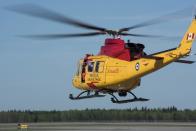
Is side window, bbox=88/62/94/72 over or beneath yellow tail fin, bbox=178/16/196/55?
beneath

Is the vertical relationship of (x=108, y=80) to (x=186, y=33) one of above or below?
below

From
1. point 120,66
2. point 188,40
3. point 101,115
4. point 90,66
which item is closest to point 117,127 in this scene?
point 90,66

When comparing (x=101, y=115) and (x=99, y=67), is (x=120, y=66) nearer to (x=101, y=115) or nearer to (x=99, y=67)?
Answer: (x=99, y=67)

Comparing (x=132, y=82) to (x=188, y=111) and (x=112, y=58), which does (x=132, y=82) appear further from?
(x=188, y=111)

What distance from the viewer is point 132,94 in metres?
48.1

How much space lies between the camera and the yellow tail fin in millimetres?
42625

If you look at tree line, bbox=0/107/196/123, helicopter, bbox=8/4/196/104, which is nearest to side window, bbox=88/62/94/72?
helicopter, bbox=8/4/196/104

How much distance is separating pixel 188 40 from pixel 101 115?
8975cm

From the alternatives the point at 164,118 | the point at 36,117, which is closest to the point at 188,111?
the point at 164,118

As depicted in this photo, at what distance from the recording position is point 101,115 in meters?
132

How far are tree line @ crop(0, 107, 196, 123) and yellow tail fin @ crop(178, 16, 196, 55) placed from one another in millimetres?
76945

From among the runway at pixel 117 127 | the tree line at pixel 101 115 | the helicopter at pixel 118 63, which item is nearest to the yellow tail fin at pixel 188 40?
the helicopter at pixel 118 63

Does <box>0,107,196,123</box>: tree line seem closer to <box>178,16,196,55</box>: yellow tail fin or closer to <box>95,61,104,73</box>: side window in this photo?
<box>95,61,104,73</box>: side window

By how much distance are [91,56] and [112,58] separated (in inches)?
102
